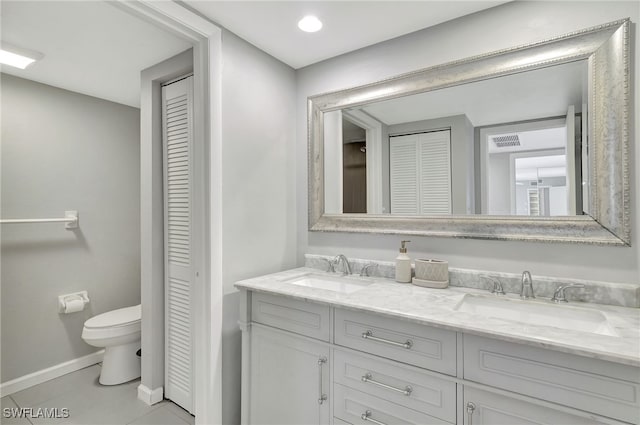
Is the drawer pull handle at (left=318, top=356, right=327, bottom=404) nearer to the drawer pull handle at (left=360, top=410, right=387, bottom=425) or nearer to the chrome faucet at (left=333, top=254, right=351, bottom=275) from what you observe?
the drawer pull handle at (left=360, top=410, right=387, bottom=425)

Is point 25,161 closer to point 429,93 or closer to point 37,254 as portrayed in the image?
point 37,254

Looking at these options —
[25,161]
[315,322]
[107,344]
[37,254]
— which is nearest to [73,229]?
[37,254]

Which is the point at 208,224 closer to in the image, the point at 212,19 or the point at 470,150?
the point at 212,19

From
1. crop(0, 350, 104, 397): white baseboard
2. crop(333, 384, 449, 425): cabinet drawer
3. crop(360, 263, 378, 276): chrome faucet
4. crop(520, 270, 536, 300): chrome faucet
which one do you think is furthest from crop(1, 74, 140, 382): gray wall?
crop(520, 270, 536, 300): chrome faucet

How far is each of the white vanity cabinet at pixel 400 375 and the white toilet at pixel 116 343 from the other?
1.25 meters

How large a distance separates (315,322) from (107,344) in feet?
6.03

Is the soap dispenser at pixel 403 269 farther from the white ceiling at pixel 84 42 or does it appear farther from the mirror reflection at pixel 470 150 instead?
the white ceiling at pixel 84 42

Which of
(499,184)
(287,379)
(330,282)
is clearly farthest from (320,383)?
(499,184)

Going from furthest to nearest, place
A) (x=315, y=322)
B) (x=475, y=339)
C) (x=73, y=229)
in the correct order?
1. (x=73, y=229)
2. (x=315, y=322)
3. (x=475, y=339)

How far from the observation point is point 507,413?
103 centimetres

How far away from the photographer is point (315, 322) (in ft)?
4.80

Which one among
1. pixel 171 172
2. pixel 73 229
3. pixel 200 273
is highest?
pixel 171 172

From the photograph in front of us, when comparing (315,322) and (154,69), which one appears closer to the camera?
(315,322)

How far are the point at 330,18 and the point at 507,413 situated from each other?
1.87 metres
